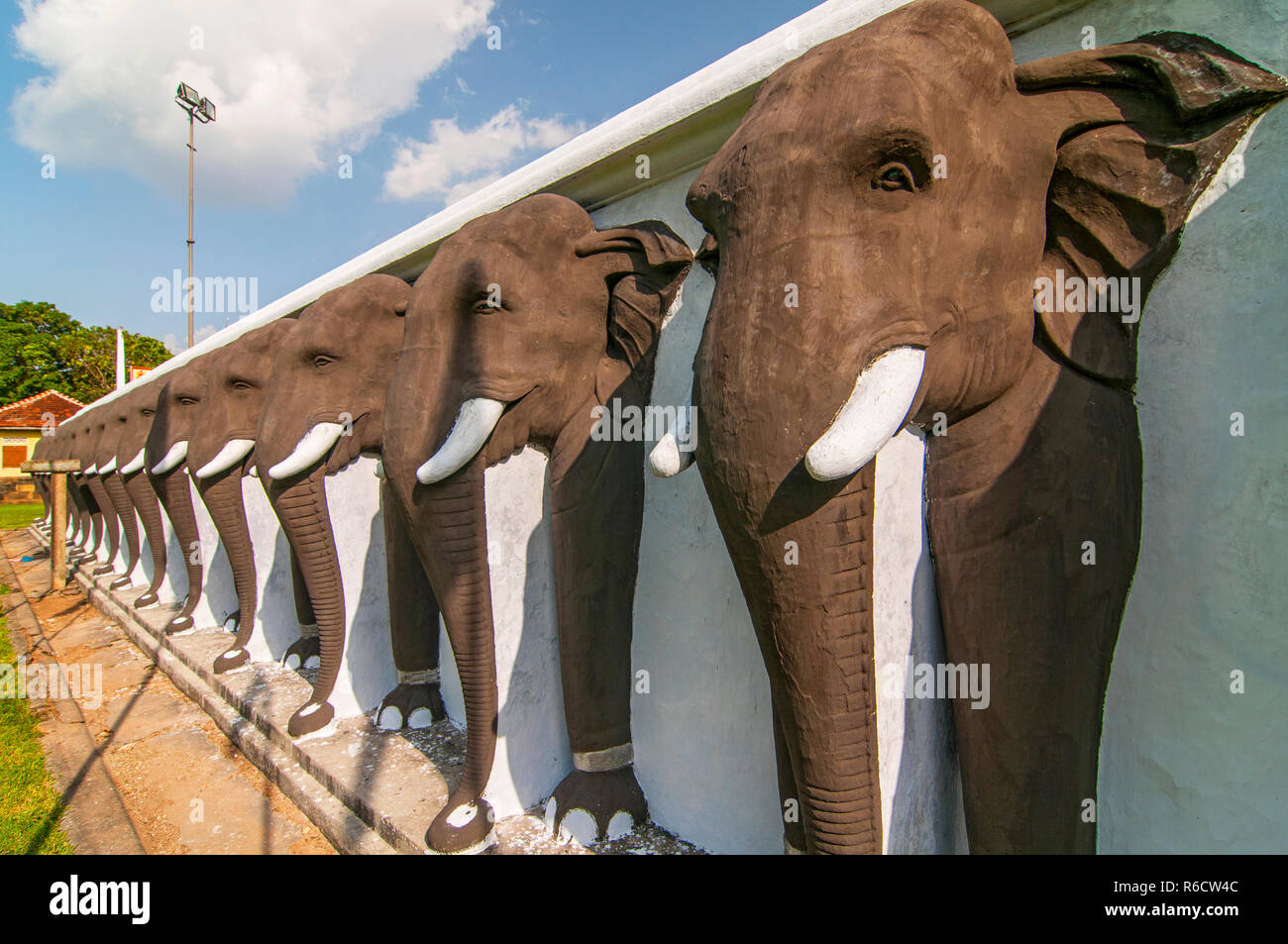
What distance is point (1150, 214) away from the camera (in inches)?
61.7

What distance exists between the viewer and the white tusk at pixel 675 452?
150cm

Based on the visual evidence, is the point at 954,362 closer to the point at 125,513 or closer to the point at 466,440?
the point at 466,440

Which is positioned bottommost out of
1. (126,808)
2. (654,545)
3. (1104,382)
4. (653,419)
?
(126,808)

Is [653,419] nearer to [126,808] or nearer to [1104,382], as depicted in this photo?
[1104,382]

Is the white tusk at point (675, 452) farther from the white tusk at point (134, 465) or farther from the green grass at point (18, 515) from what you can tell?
the green grass at point (18, 515)

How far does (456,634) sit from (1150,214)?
105 inches

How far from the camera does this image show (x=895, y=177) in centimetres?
143

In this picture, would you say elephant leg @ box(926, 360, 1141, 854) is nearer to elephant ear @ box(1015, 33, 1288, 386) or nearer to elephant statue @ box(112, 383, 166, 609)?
elephant ear @ box(1015, 33, 1288, 386)

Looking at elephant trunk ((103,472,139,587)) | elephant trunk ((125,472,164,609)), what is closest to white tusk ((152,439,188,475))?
elephant trunk ((125,472,164,609))

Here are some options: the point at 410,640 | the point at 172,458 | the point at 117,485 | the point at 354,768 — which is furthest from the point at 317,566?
the point at 117,485

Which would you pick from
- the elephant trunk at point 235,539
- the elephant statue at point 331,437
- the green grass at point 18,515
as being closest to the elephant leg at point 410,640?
the elephant statue at point 331,437

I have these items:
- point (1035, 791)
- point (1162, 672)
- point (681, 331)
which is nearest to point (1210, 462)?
point (1162, 672)

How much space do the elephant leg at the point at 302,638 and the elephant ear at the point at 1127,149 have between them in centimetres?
551
